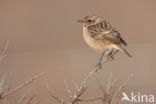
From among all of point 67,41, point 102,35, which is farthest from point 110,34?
point 67,41

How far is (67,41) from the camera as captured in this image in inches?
226

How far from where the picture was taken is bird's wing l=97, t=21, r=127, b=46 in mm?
3367

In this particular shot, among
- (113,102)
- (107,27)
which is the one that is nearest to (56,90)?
(107,27)

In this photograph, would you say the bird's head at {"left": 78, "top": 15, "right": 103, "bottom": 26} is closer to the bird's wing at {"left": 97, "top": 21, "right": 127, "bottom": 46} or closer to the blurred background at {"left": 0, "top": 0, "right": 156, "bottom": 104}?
the bird's wing at {"left": 97, "top": 21, "right": 127, "bottom": 46}

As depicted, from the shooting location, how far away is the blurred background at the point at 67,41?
505 cm

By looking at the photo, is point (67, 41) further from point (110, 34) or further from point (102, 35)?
point (110, 34)

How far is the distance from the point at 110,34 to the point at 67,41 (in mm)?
2364

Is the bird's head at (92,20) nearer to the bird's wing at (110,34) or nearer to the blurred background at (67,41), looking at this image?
the bird's wing at (110,34)

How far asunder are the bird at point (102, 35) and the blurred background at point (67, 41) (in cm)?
110

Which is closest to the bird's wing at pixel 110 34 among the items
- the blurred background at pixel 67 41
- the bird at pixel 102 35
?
the bird at pixel 102 35

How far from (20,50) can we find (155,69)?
1204mm

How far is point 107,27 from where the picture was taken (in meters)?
3.47

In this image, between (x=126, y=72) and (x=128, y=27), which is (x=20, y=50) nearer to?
(x=128, y=27)

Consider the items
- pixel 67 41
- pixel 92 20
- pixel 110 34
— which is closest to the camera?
pixel 110 34
